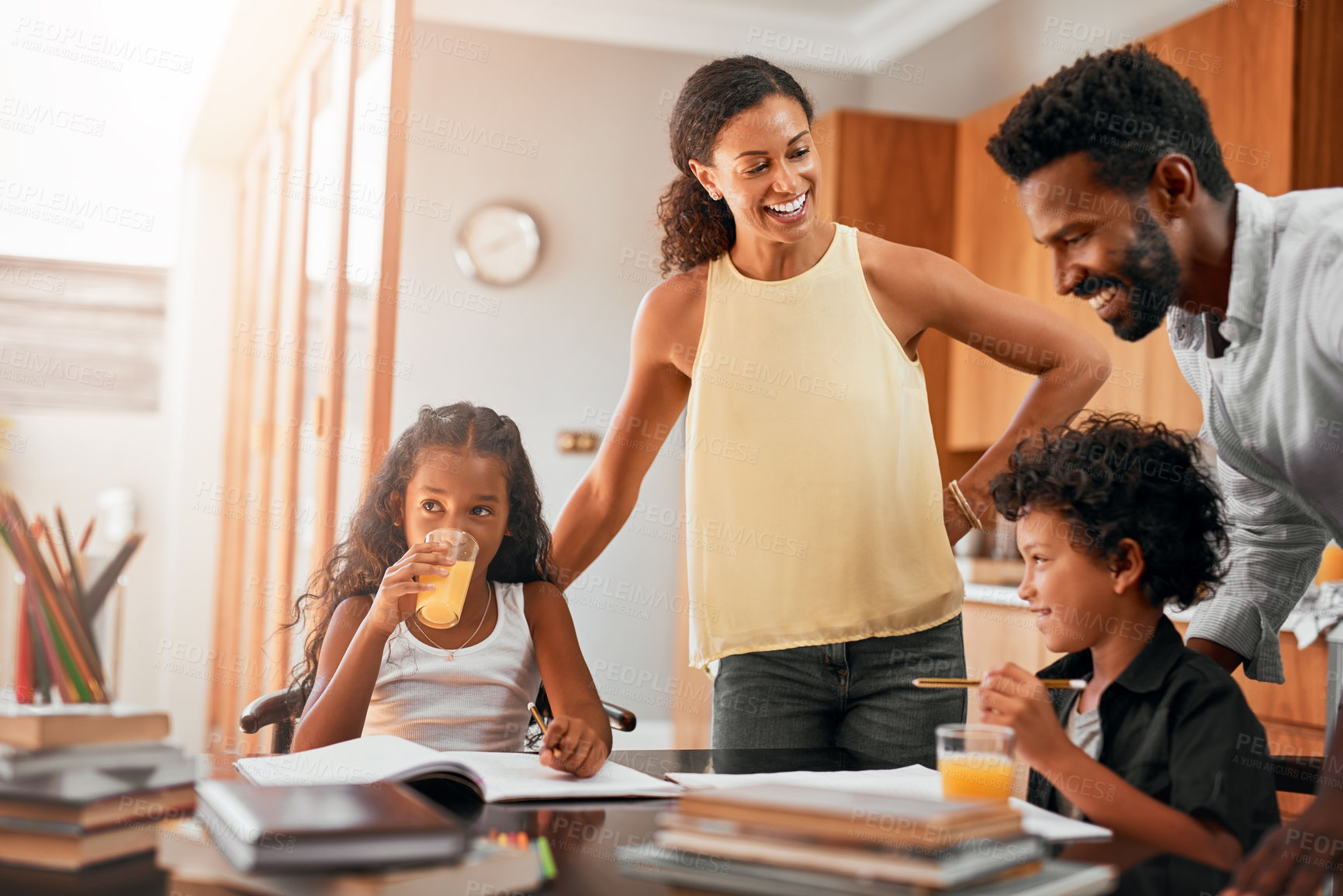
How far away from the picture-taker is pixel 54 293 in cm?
552

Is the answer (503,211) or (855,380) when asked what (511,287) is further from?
(855,380)

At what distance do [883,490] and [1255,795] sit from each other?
0.65 meters

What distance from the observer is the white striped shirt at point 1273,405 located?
3.69ft

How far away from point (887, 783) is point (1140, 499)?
15.6 inches

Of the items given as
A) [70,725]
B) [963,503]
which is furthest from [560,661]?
[70,725]

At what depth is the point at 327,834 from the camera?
2.40 ft

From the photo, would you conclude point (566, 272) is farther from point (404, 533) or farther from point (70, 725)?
point (70, 725)

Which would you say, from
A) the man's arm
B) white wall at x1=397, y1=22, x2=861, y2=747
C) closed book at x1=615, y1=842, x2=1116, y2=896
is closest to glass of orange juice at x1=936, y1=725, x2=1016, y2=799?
closed book at x1=615, y1=842, x2=1116, y2=896

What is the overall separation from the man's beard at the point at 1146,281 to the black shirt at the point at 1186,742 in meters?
0.31

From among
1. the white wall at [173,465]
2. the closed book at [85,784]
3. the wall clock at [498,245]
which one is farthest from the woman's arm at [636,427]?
the white wall at [173,465]

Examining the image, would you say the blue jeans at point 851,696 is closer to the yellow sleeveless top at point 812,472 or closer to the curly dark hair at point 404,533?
the yellow sleeveless top at point 812,472

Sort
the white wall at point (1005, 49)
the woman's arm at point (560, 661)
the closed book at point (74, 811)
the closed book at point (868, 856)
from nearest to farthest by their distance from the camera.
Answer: the closed book at point (868, 856)
the closed book at point (74, 811)
the woman's arm at point (560, 661)
the white wall at point (1005, 49)

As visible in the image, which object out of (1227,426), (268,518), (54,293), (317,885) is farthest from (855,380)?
(54,293)

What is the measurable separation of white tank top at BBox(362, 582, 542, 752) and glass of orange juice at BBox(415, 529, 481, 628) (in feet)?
0.47
